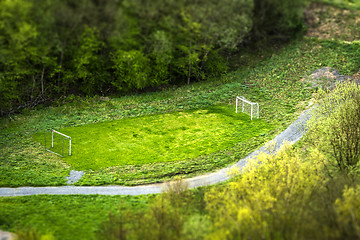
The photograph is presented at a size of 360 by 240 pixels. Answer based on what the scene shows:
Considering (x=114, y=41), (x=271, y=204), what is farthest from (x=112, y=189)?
(x=114, y=41)

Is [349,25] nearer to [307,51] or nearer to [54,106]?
[307,51]

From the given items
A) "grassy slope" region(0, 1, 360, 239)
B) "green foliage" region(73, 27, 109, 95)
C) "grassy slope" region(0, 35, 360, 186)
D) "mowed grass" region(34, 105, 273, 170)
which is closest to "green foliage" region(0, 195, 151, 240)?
"grassy slope" region(0, 1, 360, 239)

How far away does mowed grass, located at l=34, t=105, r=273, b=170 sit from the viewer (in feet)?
146

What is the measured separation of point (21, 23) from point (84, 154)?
2875 centimetres

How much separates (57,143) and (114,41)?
82.7ft

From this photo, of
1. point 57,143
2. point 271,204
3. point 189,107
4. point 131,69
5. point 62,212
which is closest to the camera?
point 271,204

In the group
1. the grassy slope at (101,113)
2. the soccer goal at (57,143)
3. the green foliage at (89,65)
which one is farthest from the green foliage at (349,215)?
the green foliage at (89,65)

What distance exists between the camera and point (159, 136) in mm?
49875

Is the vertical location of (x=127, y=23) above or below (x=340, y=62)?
above

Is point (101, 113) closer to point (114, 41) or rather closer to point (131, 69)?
point (131, 69)

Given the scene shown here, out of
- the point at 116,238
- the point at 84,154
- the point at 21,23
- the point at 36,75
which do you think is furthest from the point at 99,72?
the point at 116,238

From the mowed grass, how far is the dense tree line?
1173 cm

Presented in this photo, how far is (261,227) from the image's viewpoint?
25.7m

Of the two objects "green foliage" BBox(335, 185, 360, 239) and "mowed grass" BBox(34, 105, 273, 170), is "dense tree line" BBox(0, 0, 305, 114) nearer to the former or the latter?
"mowed grass" BBox(34, 105, 273, 170)
